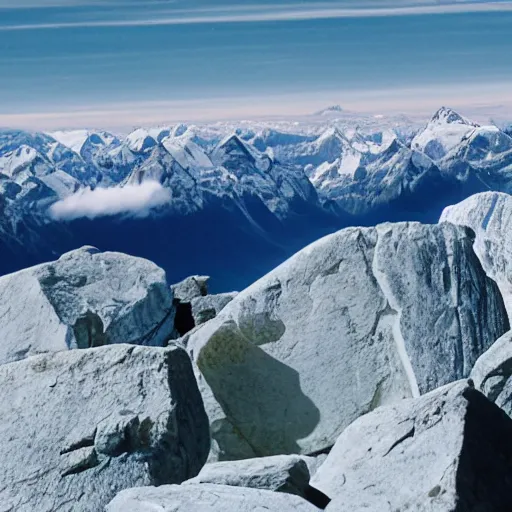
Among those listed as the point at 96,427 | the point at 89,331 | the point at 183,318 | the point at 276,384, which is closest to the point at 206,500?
the point at 96,427

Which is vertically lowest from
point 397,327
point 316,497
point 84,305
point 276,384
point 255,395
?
point 255,395

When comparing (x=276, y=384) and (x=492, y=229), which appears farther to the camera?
(x=492, y=229)

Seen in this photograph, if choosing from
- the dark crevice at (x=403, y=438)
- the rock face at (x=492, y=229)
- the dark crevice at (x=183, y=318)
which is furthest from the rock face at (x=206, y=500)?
the rock face at (x=492, y=229)

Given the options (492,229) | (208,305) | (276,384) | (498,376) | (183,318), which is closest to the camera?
(498,376)

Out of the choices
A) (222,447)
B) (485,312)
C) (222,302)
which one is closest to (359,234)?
(485,312)

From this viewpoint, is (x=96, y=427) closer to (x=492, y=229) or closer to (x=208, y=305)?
(x=208, y=305)

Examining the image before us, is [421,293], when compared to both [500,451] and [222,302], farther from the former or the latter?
[222,302]
